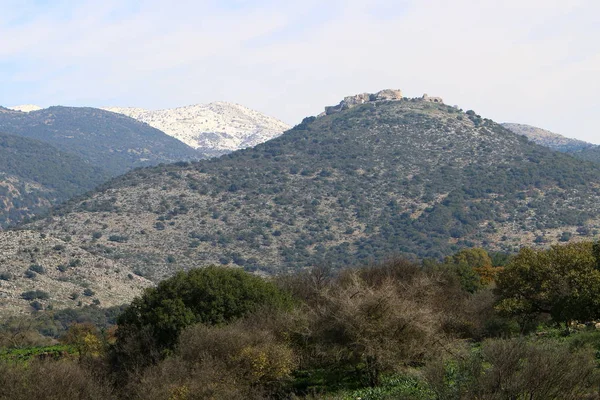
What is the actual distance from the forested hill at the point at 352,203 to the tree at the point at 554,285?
86070mm

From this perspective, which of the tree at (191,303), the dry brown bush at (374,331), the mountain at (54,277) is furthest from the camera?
the mountain at (54,277)

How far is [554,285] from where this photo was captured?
44469 millimetres

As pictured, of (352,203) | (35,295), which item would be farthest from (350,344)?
(352,203)

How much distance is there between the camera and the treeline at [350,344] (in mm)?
24578

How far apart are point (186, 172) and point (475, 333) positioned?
136 m

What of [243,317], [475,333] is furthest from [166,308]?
[475,333]

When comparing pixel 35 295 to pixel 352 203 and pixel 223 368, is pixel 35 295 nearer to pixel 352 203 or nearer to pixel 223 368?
pixel 223 368

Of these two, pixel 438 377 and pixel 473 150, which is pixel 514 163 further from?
Result: pixel 438 377

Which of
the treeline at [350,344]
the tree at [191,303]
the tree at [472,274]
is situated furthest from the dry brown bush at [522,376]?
the tree at [472,274]

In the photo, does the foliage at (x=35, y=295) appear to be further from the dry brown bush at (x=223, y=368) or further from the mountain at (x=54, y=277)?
the dry brown bush at (x=223, y=368)

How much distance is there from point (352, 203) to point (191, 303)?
110 metres

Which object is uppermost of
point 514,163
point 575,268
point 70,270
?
point 514,163

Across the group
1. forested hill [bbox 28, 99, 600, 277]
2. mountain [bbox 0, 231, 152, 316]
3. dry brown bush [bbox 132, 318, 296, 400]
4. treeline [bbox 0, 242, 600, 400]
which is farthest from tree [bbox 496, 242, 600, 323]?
forested hill [bbox 28, 99, 600, 277]

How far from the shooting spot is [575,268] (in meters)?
44.9
